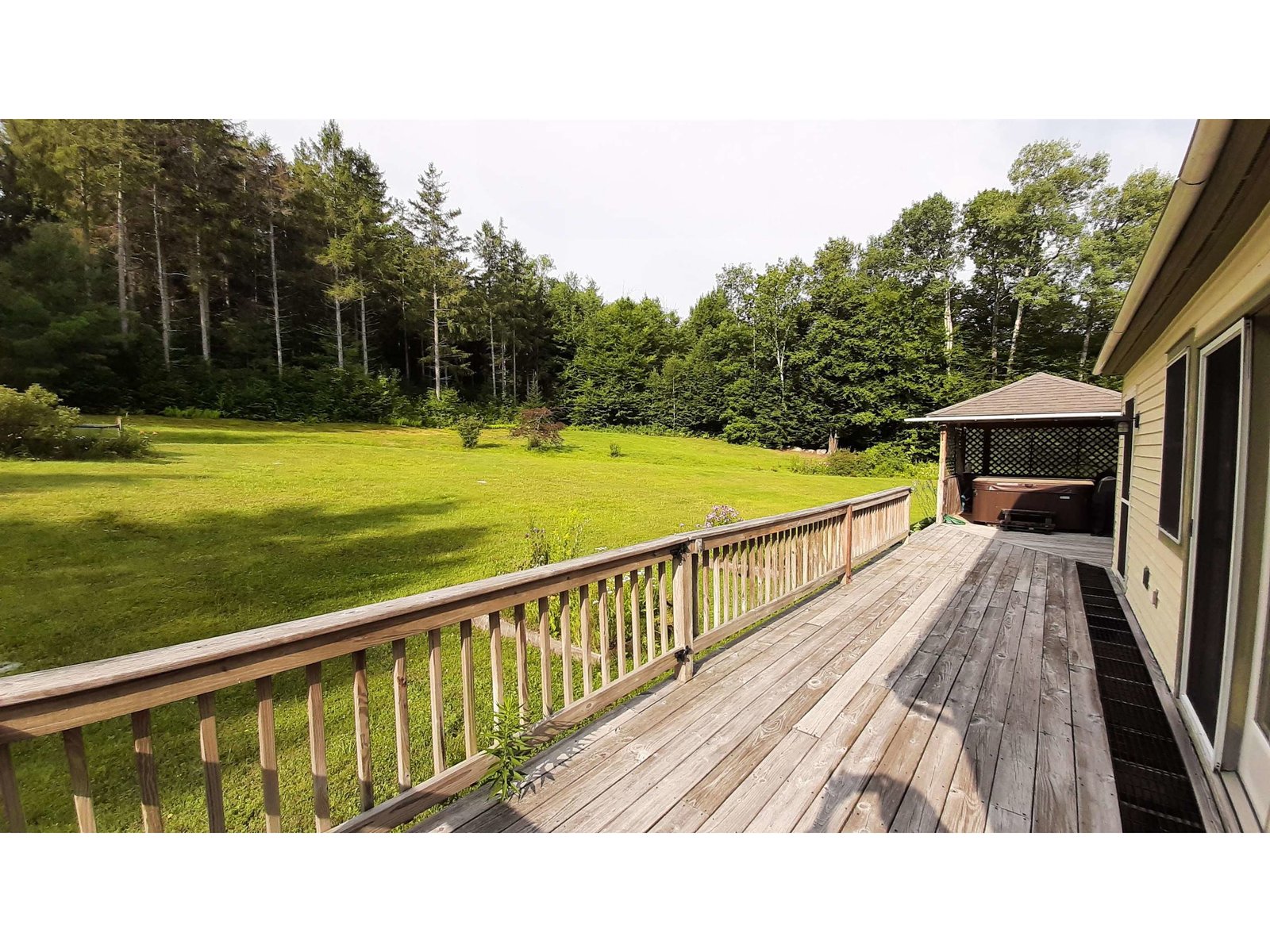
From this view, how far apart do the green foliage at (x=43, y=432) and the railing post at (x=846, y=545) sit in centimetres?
1044

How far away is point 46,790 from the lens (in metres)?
2.25

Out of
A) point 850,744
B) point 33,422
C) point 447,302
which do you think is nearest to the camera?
point 850,744

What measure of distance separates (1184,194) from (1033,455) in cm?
1043

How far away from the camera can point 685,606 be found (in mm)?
2775

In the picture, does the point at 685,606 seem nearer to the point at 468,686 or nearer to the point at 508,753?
the point at 508,753

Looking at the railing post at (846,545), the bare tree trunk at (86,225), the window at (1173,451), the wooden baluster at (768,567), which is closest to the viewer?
the window at (1173,451)

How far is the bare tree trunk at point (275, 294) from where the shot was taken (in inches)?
736

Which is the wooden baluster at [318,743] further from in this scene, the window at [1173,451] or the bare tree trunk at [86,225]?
the bare tree trunk at [86,225]

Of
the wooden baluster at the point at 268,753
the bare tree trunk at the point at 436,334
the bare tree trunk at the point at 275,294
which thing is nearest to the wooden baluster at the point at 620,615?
the wooden baluster at the point at 268,753

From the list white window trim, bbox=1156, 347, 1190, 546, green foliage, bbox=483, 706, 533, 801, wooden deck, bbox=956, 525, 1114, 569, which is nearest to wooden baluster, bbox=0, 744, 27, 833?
green foliage, bbox=483, 706, 533, 801

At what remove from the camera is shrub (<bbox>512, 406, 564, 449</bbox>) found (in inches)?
763

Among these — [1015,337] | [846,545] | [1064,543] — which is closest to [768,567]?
[846,545]
